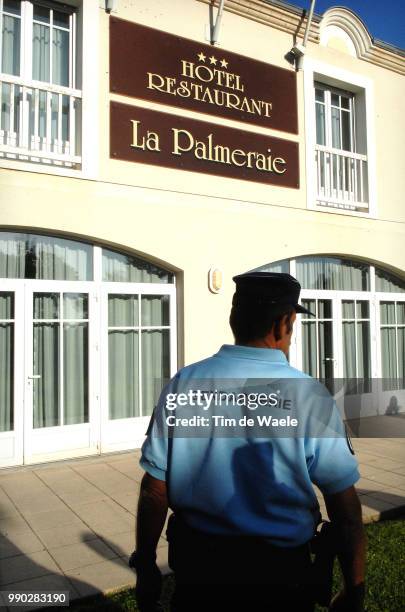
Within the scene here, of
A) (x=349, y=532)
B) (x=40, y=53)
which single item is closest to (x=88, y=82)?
(x=40, y=53)

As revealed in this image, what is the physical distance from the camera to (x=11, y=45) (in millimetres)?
5863

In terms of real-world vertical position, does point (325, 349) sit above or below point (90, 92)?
below

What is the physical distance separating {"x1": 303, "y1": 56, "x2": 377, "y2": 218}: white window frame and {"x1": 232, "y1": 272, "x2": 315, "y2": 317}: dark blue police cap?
6393 millimetres

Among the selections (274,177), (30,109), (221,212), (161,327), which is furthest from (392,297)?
(30,109)

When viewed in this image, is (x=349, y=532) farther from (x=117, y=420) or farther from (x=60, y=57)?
(x=60, y=57)

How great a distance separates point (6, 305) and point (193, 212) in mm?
2710

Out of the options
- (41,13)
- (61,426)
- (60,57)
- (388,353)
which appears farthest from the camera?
(388,353)

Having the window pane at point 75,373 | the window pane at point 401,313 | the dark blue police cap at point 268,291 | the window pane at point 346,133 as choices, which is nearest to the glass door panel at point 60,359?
the window pane at point 75,373

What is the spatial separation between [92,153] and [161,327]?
95.9 inches

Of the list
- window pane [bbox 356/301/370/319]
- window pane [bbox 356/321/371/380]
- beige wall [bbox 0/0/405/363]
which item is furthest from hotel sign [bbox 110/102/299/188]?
window pane [bbox 356/321/371/380]

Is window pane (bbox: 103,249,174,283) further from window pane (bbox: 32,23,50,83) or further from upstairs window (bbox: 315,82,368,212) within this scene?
upstairs window (bbox: 315,82,368,212)

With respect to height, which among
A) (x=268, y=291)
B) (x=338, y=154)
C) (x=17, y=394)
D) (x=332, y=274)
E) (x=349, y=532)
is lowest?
(x=17, y=394)

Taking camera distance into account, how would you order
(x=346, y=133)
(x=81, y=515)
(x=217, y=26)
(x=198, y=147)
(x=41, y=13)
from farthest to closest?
1. (x=346, y=133)
2. (x=217, y=26)
3. (x=198, y=147)
4. (x=41, y=13)
5. (x=81, y=515)

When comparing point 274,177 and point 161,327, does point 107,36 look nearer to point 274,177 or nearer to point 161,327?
point 274,177
